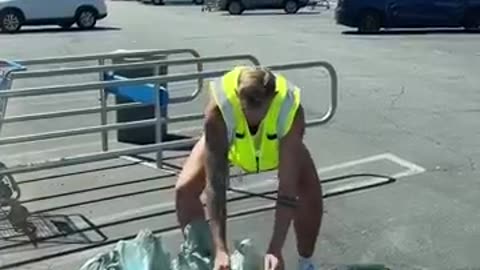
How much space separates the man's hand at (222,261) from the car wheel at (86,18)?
2593cm

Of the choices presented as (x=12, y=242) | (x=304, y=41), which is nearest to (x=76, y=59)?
(x=12, y=242)

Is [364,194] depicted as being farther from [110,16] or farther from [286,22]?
[110,16]

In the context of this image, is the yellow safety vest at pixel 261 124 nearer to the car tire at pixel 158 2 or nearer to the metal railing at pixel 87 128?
the metal railing at pixel 87 128

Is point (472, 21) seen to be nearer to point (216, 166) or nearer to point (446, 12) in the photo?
point (446, 12)

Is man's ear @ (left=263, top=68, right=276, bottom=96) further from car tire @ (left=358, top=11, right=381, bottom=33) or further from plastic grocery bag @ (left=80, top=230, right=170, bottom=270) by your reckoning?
car tire @ (left=358, top=11, right=381, bottom=33)

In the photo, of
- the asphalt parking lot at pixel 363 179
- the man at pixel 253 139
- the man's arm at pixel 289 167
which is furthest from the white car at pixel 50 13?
the man's arm at pixel 289 167

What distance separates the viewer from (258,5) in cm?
3825

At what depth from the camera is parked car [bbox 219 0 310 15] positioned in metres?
38.1

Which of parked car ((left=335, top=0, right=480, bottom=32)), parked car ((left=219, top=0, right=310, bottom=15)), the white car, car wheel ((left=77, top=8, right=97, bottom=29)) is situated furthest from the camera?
parked car ((left=219, top=0, right=310, bottom=15))

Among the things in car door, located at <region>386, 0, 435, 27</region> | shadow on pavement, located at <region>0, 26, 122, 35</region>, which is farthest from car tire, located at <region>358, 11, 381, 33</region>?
shadow on pavement, located at <region>0, 26, 122, 35</region>

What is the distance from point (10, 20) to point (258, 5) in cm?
1312

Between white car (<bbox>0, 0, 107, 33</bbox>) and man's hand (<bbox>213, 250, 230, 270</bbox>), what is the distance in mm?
24905

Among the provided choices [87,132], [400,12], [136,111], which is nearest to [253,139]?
[87,132]

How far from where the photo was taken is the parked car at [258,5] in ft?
125
